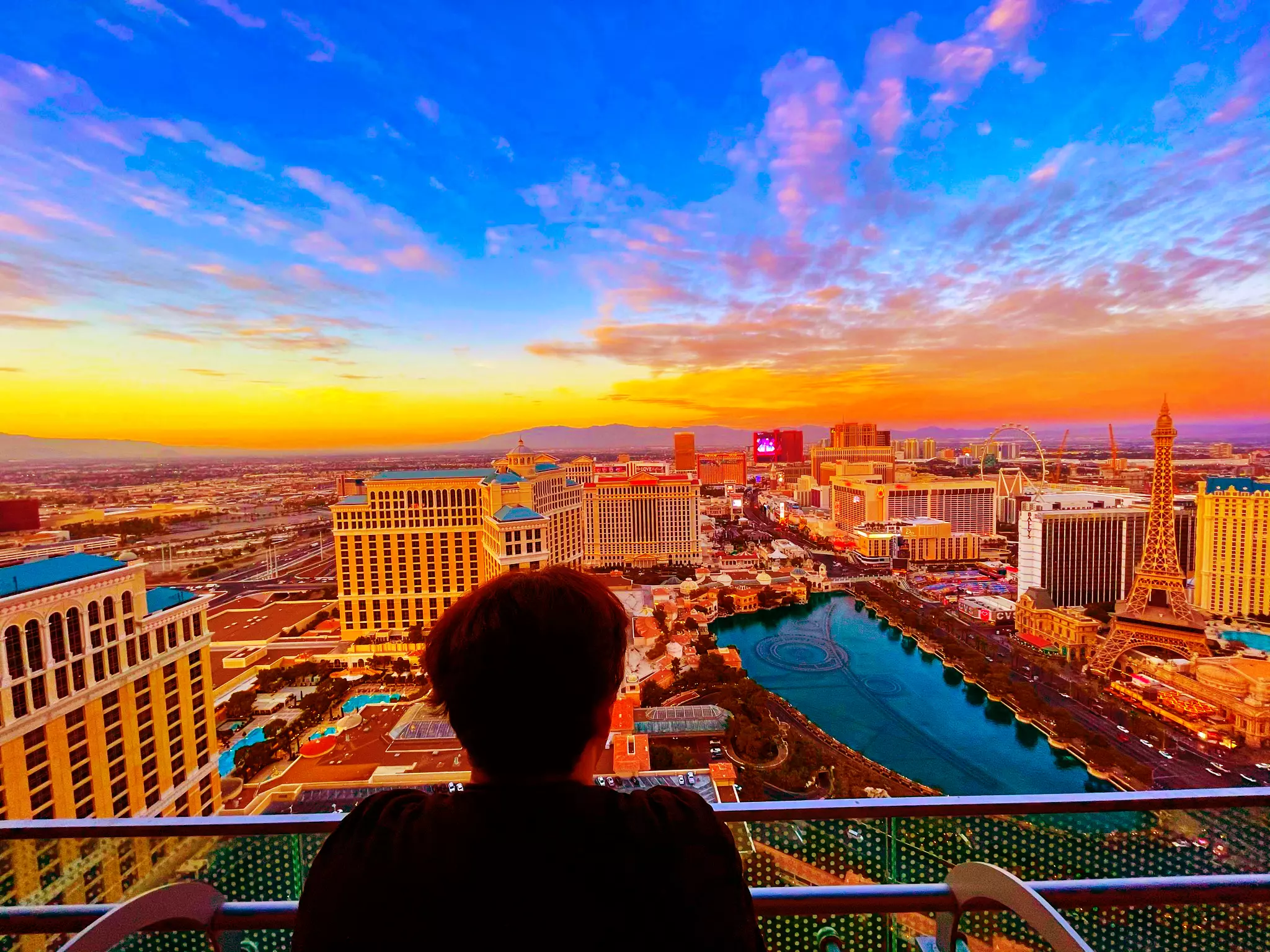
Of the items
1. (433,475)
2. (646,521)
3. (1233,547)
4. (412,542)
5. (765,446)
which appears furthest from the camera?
(765,446)

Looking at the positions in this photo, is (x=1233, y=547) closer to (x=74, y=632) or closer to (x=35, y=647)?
(x=74, y=632)

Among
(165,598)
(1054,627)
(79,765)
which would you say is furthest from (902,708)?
(79,765)

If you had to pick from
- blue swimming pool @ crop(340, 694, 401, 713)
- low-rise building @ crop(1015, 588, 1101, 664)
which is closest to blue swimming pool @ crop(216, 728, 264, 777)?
blue swimming pool @ crop(340, 694, 401, 713)

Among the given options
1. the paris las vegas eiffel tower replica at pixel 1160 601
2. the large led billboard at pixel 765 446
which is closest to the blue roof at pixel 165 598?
the paris las vegas eiffel tower replica at pixel 1160 601

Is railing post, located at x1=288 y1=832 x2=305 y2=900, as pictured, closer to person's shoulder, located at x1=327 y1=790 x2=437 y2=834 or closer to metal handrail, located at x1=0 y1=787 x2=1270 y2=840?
metal handrail, located at x1=0 y1=787 x2=1270 y2=840

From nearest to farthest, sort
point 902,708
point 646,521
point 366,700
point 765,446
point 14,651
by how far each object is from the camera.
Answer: point 14,651 < point 366,700 < point 902,708 < point 646,521 < point 765,446

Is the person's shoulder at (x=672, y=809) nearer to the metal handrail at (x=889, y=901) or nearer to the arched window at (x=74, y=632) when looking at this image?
the metal handrail at (x=889, y=901)
